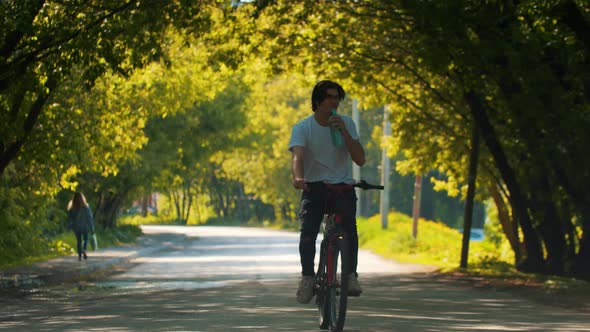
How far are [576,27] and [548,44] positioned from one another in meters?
1.15

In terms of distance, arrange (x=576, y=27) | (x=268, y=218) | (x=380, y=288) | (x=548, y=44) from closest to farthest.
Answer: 1. (x=576, y=27)
2. (x=548, y=44)
3. (x=380, y=288)
4. (x=268, y=218)

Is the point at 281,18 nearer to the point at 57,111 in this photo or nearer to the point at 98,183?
the point at 57,111

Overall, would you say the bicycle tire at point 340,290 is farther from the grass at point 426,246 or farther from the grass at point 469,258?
the grass at point 426,246

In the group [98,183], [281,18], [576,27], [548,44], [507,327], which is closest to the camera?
[507,327]

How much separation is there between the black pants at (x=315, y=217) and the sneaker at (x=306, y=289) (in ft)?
0.21

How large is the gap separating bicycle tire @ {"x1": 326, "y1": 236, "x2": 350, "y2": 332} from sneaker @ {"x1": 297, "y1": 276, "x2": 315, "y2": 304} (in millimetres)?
255

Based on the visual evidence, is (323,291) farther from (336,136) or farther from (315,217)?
(336,136)

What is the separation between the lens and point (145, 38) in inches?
757

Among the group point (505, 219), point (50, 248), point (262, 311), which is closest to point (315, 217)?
point (262, 311)

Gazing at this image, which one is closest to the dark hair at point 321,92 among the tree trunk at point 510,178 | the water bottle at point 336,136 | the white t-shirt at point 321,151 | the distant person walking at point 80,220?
the white t-shirt at point 321,151

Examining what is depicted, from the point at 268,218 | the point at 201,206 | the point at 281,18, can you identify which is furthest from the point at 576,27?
the point at 201,206

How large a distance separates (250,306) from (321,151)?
13.8 ft

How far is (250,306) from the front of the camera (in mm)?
13422

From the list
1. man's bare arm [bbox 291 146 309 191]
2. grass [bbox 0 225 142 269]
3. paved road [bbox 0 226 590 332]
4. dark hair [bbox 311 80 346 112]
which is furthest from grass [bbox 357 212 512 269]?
man's bare arm [bbox 291 146 309 191]
